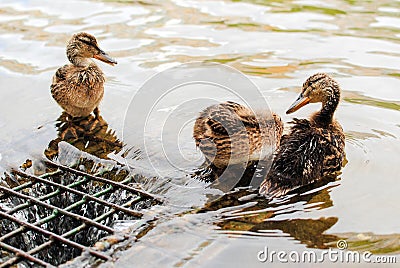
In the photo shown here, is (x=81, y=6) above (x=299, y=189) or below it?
above

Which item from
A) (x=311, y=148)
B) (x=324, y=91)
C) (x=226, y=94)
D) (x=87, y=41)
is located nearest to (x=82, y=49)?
(x=87, y=41)

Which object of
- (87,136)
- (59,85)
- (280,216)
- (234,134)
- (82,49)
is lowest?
(280,216)

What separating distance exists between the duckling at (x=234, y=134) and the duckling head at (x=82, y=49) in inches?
65.1

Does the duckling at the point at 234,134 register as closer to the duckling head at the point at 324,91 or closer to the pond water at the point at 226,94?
the pond water at the point at 226,94

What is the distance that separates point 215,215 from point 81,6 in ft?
17.4

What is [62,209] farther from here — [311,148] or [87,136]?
[311,148]

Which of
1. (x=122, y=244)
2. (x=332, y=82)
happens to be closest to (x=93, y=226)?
(x=122, y=244)

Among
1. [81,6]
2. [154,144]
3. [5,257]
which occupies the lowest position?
[5,257]

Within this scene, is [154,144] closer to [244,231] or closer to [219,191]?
[219,191]

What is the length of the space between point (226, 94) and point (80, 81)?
1354 mm

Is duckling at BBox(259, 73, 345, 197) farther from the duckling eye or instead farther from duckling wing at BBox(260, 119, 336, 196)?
the duckling eye

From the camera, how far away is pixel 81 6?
27.8 ft

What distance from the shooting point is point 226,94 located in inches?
233

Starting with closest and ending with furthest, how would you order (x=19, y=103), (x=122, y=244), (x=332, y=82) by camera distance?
(x=122, y=244) → (x=332, y=82) → (x=19, y=103)
